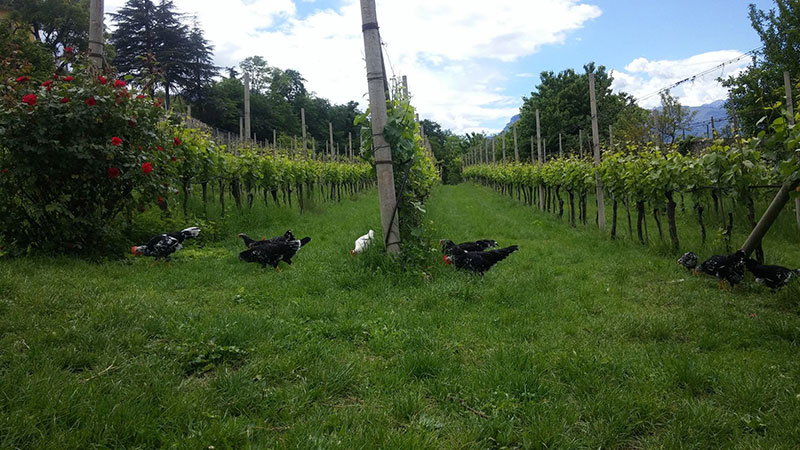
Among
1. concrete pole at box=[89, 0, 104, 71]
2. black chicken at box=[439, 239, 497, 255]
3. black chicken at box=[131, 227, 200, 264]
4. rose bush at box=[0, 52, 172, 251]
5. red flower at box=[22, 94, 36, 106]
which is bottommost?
black chicken at box=[439, 239, 497, 255]

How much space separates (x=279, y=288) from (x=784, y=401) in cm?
409

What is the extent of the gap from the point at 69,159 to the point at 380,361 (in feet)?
14.7

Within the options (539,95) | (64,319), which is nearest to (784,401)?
(64,319)

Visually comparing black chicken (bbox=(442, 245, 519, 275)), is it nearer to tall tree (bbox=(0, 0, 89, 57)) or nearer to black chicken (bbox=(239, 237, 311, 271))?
black chicken (bbox=(239, 237, 311, 271))

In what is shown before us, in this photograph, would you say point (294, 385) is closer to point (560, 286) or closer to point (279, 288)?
point (279, 288)

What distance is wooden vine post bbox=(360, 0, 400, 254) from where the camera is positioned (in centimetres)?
536

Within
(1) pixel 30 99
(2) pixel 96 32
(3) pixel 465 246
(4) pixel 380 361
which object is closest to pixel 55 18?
(2) pixel 96 32

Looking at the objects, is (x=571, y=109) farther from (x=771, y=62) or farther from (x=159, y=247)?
(x=159, y=247)

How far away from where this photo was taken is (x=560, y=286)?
17.0ft

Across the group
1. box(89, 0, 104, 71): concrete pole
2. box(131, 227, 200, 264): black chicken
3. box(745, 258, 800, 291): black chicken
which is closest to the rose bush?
box(131, 227, 200, 264): black chicken

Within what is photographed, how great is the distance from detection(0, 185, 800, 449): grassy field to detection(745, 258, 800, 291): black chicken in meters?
0.13

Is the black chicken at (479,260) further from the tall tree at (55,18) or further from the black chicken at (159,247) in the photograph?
the tall tree at (55,18)

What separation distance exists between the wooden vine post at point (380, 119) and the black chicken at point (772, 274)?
13.4 ft

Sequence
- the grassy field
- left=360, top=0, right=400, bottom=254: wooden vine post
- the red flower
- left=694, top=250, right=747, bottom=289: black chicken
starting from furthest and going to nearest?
left=360, top=0, right=400, bottom=254: wooden vine post
left=694, top=250, right=747, bottom=289: black chicken
the red flower
the grassy field
